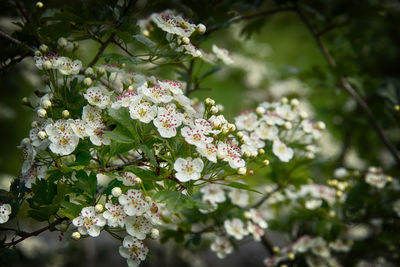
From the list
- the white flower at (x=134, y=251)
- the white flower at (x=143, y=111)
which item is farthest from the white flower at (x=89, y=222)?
the white flower at (x=143, y=111)

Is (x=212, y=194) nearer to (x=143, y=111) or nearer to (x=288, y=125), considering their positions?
(x=288, y=125)

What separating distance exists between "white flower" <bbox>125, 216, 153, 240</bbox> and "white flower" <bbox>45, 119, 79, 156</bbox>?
314 mm

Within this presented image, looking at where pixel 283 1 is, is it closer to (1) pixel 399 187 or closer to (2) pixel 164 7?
(2) pixel 164 7

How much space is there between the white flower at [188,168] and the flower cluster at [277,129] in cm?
28

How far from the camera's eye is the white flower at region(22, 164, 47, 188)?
1.22m

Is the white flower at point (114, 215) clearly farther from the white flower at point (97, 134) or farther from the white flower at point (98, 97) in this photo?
the white flower at point (98, 97)

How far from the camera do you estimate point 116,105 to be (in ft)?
3.74

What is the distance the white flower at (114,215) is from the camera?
3.59 ft

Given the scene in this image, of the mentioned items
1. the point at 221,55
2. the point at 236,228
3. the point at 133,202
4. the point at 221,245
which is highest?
the point at 221,55

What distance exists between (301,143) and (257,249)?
206 cm

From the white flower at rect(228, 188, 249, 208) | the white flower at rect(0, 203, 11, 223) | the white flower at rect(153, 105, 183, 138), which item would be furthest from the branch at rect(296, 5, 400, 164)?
the white flower at rect(0, 203, 11, 223)

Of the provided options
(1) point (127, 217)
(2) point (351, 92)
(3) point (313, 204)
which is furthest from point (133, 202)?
(2) point (351, 92)

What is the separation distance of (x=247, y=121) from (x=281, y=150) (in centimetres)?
21

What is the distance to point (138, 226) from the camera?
3.72ft
